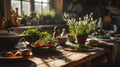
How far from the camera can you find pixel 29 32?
7.44 ft

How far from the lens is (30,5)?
4.88 metres

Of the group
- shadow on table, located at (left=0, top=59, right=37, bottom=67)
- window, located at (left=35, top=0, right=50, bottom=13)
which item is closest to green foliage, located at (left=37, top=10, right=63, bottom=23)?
window, located at (left=35, top=0, right=50, bottom=13)

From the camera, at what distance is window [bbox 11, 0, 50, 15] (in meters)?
4.56

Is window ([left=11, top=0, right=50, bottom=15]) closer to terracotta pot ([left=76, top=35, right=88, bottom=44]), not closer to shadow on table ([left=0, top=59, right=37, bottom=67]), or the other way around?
terracotta pot ([left=76, top=35, right=88, bottom=44])

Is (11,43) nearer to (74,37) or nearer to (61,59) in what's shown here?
(61,59)

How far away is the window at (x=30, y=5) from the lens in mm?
4563

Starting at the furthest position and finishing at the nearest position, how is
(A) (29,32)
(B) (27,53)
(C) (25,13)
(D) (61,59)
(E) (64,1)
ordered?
1. (E) (64,1)
2. (C) (25,13)
3. (A) (29,32)
4. (D) (61,59)
5. (B) (27,53)

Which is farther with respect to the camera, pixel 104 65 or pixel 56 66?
pixel 104 65

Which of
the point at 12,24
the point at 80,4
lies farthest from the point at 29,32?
the point at 80,4

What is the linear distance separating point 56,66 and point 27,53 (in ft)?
0.98

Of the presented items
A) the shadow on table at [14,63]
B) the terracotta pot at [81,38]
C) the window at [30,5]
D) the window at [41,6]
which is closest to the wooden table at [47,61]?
the shadow on table at [14,63]

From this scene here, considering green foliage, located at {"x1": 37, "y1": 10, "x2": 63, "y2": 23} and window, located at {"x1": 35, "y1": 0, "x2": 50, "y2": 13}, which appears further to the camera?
window, located at {"x1": 35, "y1": 0, "x2": 50, "y2": 13}

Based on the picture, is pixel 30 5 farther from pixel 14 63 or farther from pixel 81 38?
pixel 14 63

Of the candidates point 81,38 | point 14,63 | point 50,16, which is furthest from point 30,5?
point 14,63
